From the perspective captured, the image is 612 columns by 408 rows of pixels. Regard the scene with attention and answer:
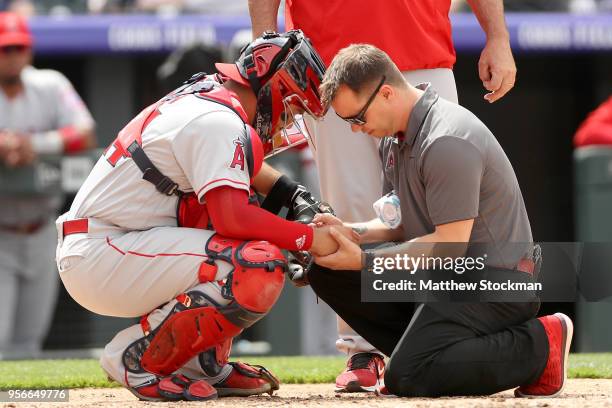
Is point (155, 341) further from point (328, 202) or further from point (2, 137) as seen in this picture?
point (2, 137)

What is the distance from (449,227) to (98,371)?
2427 millimetres

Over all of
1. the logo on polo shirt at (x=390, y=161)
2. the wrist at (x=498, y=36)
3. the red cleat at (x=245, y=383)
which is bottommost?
the red cleat at (x=245, y=383)

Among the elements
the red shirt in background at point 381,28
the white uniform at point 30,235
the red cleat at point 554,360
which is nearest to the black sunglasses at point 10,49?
the white uniform at point 30,235

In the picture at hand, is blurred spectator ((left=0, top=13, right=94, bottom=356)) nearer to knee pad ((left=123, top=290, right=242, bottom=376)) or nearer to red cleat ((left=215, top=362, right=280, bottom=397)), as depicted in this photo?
red cleat ((left=215, top=362, right=280, bottom=397))

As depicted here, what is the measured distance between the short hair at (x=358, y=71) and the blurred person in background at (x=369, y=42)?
69 cm

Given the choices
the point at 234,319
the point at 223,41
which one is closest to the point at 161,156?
the point at 234,319

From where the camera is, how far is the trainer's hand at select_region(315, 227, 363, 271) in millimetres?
4855

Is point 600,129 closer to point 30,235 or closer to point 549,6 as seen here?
point 549,6

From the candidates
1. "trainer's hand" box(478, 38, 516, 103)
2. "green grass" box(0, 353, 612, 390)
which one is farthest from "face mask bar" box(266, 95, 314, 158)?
"green grass" box(0, 353, 612, 390)

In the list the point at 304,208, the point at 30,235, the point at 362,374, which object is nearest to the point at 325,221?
the point at 304,208

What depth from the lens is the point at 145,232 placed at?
486 cm

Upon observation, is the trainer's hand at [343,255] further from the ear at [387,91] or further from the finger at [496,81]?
the finger at [496,81]

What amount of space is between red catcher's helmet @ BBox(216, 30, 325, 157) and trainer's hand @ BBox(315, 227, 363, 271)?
52 centimetres

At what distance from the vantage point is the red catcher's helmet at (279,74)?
4934 millimetres
